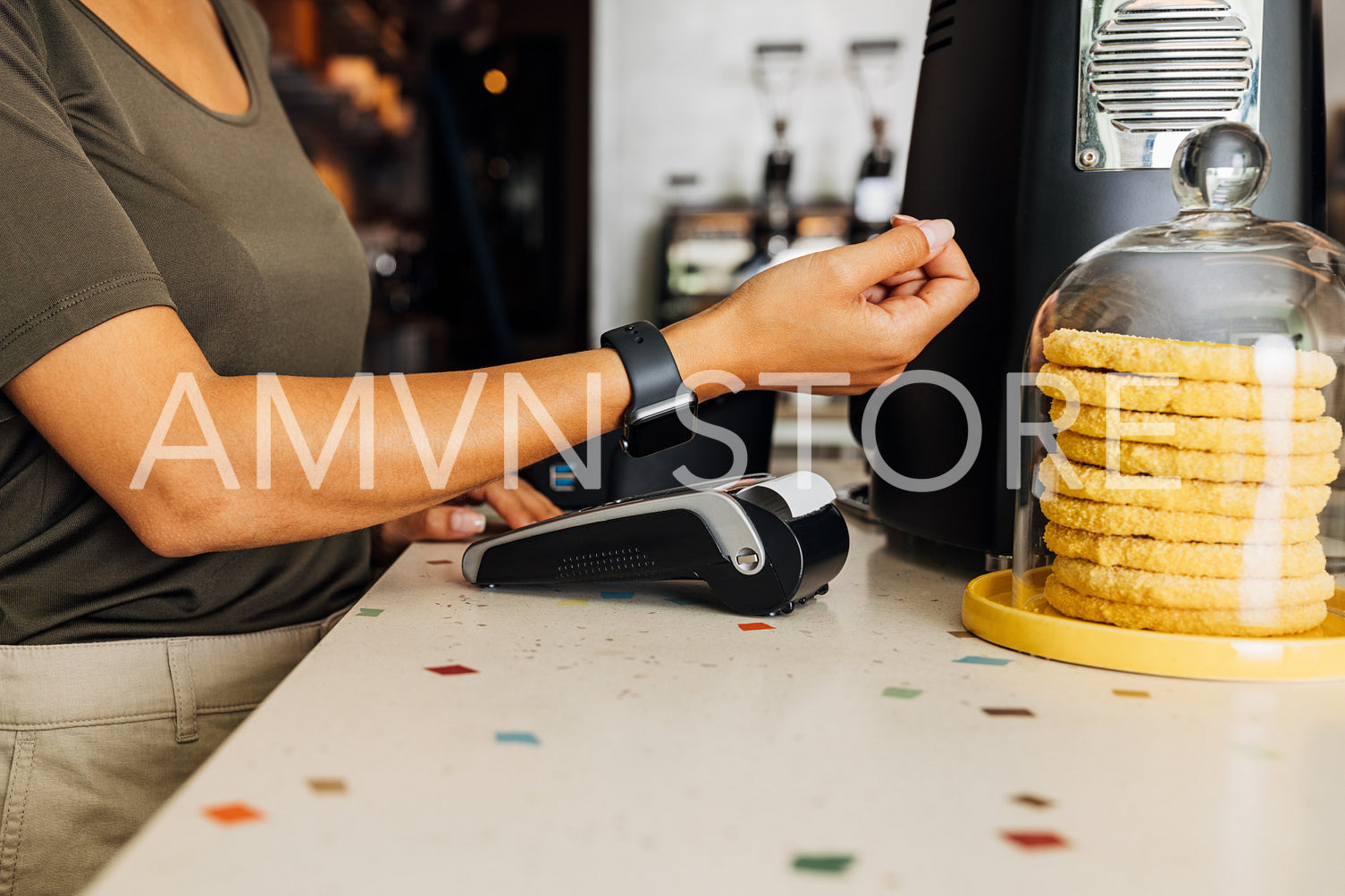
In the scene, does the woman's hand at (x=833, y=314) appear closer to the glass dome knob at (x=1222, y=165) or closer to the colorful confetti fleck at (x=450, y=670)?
the glass dome knob at (x=1222, y=165)

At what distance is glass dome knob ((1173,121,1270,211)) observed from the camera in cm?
65

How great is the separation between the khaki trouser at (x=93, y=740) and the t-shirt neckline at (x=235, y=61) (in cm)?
49

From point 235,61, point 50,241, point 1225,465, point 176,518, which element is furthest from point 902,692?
point 235,61

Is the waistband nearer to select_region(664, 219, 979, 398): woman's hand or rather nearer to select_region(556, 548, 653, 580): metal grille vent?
select_region(556, 548, 653, 580): metal grille vent

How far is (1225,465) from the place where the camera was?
24.5 inches

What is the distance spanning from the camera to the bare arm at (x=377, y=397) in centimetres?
66

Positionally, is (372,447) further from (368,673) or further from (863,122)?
(863,122)

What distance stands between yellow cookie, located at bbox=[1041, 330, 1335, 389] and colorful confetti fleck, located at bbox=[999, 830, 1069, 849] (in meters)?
0.33

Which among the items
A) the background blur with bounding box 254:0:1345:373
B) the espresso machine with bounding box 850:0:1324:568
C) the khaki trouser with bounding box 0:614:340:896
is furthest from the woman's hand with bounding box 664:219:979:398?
the background blur with bounding box 254:0:1345:373

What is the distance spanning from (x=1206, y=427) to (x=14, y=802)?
83cm

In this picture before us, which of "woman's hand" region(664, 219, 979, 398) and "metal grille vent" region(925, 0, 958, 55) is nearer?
"woman's hand" region(664, 219, 979, 398)

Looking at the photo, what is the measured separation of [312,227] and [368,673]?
587 millimetres

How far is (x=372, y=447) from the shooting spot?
2.29 feet

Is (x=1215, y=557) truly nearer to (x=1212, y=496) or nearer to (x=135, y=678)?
(x=1212, y=496)
